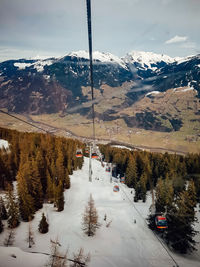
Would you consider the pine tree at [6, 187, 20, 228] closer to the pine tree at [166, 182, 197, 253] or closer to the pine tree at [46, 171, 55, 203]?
the pine tree at [46, 171, 55, 203]

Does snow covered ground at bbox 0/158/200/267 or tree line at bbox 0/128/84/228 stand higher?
tree line at bbox 0/128/84/228

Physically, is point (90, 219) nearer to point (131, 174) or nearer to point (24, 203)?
point (24, 203)

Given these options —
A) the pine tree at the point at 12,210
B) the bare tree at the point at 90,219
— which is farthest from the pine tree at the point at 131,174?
the pine tree at the point at 12,210

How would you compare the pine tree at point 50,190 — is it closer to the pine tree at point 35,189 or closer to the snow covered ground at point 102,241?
the snow covered ground at point 102,241

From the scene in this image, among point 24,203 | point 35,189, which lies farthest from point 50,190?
point 24,203

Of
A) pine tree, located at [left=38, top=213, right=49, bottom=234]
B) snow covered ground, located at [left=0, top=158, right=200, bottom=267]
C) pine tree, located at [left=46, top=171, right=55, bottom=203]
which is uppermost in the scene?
pine tree, located at [left=46, top=171, right=55, bottom=203]

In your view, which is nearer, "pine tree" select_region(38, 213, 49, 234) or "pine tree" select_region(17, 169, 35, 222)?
"pine tree" select_region(38, 213, 49, 234)

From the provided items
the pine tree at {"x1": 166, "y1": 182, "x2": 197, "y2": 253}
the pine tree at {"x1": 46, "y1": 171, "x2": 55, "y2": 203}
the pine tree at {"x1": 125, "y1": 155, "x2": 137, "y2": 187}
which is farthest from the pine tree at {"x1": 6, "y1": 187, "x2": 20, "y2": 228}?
the pine tree at {"x1": 125, "y1": 155, "x2": 137, "y2": 187}

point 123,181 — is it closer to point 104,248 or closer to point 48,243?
point 104,248
